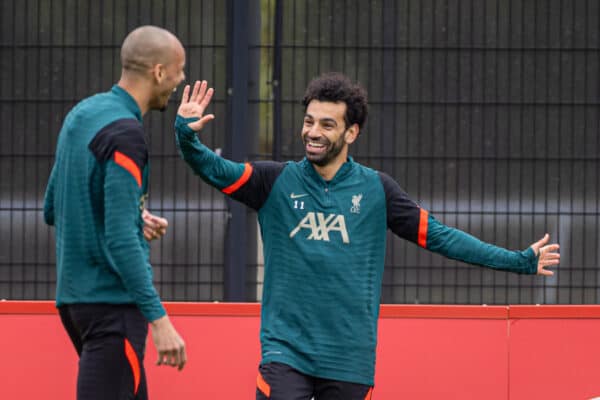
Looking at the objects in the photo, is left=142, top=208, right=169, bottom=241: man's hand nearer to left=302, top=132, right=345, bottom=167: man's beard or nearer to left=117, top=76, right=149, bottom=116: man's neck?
left=117, top=76, right=149, bottom=116: man's neck

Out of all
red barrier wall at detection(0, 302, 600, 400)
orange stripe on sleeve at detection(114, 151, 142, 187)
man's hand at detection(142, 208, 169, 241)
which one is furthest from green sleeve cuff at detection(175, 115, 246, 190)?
red barrier wall at detection(0, 302, 600, 400)

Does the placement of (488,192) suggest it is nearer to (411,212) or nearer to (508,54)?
(508,54)

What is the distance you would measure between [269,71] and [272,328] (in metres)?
3.34

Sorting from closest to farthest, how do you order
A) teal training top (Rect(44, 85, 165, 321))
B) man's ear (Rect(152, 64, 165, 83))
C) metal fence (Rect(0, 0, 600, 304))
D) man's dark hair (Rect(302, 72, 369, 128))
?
1. teal training top (Rect(44, 85, 165, 321))
2. man's ear (Rect(152, 64, 165, 83))
3. man's dark hair (Rect(302, 72, 369, 128))
4. metal fence (Rect(0, 0, 600, 304))

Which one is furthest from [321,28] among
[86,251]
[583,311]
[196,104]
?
[86,251]

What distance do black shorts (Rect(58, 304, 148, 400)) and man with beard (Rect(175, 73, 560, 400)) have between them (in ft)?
2.37

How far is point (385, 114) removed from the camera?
7.24 m

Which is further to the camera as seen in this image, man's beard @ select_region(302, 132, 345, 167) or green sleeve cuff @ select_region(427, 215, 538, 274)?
green sleeve cuff @ select_region(427, 215, 538, 274)

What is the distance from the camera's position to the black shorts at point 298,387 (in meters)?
4.02

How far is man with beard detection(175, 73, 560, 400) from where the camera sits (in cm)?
410

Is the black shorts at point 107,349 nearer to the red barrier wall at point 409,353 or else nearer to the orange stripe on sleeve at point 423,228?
the orange stripe on sleeve at point 423,228

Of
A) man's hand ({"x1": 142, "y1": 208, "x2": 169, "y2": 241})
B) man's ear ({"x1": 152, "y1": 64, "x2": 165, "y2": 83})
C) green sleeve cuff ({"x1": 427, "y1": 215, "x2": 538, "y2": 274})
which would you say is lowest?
green sleeve cuff ({"x1": 427, "y1": 215, "x2": 538, "y2": 274})

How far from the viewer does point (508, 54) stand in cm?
721

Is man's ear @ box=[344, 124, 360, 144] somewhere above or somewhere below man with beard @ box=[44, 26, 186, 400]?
above
